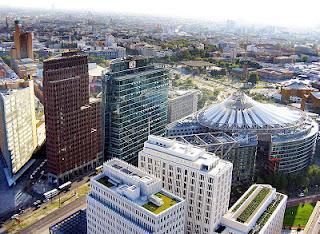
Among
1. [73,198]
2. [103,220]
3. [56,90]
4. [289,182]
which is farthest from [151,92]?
[103,220]

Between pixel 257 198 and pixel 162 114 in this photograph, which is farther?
pixel 162 114

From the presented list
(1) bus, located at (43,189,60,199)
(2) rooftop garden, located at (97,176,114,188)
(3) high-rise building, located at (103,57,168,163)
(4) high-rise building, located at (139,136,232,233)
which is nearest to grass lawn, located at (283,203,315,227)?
(4) high-rise building, located at (139,136,232,233)

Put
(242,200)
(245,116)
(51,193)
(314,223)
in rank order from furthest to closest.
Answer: (245,116) < (51,193) < (314,223) < (242,200)

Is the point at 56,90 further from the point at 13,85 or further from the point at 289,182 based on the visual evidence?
the point at 289,182

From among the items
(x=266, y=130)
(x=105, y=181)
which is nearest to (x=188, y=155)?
(x=105, y=181)

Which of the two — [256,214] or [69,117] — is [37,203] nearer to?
[69,117]

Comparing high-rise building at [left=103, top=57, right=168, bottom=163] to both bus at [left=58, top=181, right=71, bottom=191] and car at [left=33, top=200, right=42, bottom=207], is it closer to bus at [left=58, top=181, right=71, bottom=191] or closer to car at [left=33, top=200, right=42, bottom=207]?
bus at [left=58, top=181, right=71, bottom=191]

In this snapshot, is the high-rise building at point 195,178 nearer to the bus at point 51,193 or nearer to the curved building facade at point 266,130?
the curved building facade at point 266,130
